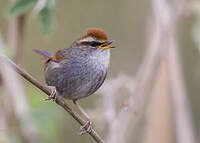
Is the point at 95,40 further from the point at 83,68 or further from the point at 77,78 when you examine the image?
the point at 77,78

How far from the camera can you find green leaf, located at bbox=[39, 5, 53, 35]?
10.2 ft

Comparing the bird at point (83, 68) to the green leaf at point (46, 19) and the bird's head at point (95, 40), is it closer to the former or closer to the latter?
the bird's head at point (95, 40)

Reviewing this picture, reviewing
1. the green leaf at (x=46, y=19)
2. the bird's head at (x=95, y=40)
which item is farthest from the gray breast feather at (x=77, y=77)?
the green leaf at (x=46, y=19)

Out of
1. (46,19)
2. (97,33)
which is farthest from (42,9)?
(97,33)

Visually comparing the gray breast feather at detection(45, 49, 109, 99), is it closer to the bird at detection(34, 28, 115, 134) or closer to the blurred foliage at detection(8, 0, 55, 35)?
the bird at detection(34, 28, 115, 134)

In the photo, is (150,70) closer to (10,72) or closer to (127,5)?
(10,72)

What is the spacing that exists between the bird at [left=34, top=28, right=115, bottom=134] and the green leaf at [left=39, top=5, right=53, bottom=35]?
0.52m

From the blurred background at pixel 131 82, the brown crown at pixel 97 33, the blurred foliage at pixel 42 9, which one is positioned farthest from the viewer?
the brown crown at pixel 97 33

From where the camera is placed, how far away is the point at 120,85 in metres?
3.71

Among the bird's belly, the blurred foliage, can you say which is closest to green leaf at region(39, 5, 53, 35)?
the blurred foliage

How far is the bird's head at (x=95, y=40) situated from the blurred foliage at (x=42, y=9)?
548 mm

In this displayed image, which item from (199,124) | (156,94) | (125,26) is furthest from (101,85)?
(199,124)

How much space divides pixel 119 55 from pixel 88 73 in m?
1.45

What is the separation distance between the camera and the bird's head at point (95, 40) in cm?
367
